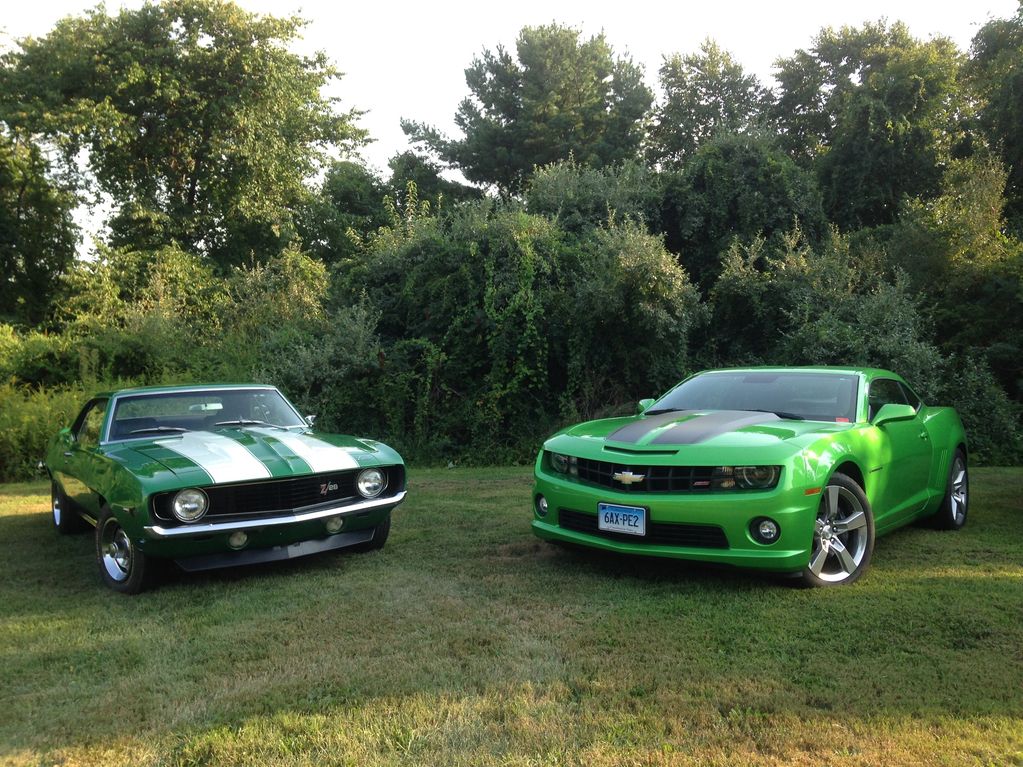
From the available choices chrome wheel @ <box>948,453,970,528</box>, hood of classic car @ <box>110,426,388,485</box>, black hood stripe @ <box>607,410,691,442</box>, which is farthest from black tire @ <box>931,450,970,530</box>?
hood of classic car @ <box>110,426,388,485</box>

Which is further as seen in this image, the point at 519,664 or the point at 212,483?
the point at 212,483

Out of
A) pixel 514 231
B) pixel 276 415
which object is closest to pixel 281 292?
pixel 514 231

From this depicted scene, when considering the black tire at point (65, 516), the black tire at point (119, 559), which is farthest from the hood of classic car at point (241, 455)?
the black tire at point (65, 516)

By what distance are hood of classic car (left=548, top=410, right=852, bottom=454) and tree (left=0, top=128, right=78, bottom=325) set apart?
22.7 m

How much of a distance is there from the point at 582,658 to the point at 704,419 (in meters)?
2.13

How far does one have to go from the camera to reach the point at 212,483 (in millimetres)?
4707

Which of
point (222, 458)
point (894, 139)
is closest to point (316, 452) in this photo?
point (222, 458)

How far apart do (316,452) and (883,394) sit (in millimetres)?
4315

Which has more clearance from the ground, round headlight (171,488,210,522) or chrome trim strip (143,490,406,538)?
round headlight (171,488,210,522)

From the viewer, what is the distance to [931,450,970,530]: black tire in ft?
20.0

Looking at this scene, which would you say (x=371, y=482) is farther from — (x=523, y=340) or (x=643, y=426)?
(x=523, y=340)

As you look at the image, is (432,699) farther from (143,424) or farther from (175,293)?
(175,293)

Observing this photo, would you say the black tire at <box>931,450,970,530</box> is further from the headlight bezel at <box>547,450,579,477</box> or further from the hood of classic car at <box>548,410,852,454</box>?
the headlight bezel at <box>547,450,579,477</box>

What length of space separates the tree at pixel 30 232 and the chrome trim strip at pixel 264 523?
21530mm
